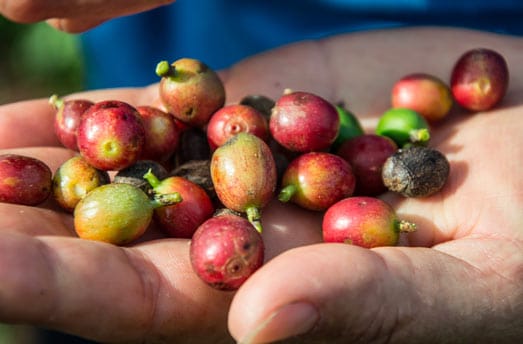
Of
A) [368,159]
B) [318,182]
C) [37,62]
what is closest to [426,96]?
[368,159]

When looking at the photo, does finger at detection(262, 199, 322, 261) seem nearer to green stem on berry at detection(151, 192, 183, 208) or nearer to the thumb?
green stem on berry at detection(151, 192, 183, 208)

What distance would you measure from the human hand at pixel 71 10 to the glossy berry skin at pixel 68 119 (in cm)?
63

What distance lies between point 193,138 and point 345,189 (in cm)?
134

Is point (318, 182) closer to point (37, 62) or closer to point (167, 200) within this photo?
point (167, 200)

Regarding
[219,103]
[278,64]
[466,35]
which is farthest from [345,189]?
[466,35]

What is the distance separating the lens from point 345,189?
4473mm

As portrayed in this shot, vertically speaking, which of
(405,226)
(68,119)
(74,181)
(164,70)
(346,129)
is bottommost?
(405,226)

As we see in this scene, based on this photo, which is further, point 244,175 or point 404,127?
point 404,127

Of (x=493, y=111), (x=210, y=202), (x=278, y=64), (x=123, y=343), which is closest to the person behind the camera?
(x=123, y=343)

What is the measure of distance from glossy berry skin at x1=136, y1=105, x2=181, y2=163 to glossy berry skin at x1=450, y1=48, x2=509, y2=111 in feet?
8.54

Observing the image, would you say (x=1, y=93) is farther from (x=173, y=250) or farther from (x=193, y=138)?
(x=173, y=250)

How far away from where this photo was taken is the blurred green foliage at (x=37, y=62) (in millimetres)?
9656

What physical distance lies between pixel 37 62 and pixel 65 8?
5.54m

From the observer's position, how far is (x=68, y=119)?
16.1 feet
